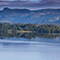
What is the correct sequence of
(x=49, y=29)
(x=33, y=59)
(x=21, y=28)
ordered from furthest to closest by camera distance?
(x=21, y=28) < (x=49, y=29) < (x=33, y=59)

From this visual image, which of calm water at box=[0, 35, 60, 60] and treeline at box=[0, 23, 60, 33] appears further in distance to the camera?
treeline at box=[0, 23, 60, 33]

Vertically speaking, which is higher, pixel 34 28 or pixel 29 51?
Answer: pixel 29 51

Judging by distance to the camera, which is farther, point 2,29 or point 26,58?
point 2,29

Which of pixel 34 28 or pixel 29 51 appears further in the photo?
pixel 34 28

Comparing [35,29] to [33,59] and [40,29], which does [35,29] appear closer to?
[40,29]

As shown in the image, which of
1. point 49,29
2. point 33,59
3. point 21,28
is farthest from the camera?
point 21,28

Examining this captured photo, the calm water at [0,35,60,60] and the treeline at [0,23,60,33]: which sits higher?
the calm water at [0,35,60,60]

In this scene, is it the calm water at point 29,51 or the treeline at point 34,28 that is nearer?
the calm water at point 29,51

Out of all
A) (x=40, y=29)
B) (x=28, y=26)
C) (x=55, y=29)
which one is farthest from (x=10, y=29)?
(x=55, y=29)

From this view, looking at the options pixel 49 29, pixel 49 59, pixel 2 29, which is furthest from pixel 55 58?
pixel 2 29

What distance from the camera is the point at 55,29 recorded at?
85.8 meters

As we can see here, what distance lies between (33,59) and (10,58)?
76.3 inches

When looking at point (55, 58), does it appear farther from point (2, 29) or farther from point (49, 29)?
point (2, 29)

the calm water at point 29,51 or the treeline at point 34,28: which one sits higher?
the calm water at point 29,51
